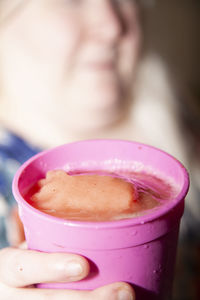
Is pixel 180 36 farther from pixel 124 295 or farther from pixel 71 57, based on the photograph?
pixel 124 295

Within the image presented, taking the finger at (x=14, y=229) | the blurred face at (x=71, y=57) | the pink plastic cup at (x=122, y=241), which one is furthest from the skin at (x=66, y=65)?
the pink plastic cup at (x=122, y=241)

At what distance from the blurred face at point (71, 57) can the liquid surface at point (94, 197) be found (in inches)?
30.2

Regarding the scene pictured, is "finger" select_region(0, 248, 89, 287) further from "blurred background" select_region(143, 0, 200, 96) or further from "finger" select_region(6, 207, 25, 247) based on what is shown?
"blurred background" select_region(143, 0, 200, 96)

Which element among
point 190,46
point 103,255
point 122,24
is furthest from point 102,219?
point 190,46

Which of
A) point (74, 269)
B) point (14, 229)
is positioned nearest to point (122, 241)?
point (74, 269)

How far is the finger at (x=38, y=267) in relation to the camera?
438 millimetres

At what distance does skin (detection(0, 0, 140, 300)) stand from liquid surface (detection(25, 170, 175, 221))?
66 cm

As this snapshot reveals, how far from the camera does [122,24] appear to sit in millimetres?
1306

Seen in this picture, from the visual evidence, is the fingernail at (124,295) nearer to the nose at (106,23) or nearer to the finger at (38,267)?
the finger at (38,267)

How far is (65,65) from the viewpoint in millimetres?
1236

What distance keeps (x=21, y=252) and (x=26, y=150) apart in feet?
2.66

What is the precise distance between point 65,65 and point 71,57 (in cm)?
3

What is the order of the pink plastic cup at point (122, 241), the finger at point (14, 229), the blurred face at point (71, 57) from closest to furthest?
1. the pink plastic cup at point (122, 241)
2. the finger at point (14, 229)
3. the blurred face at point (71, 57)

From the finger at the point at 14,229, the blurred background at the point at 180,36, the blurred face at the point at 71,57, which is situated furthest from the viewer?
the blurred background at the point at 180,36
